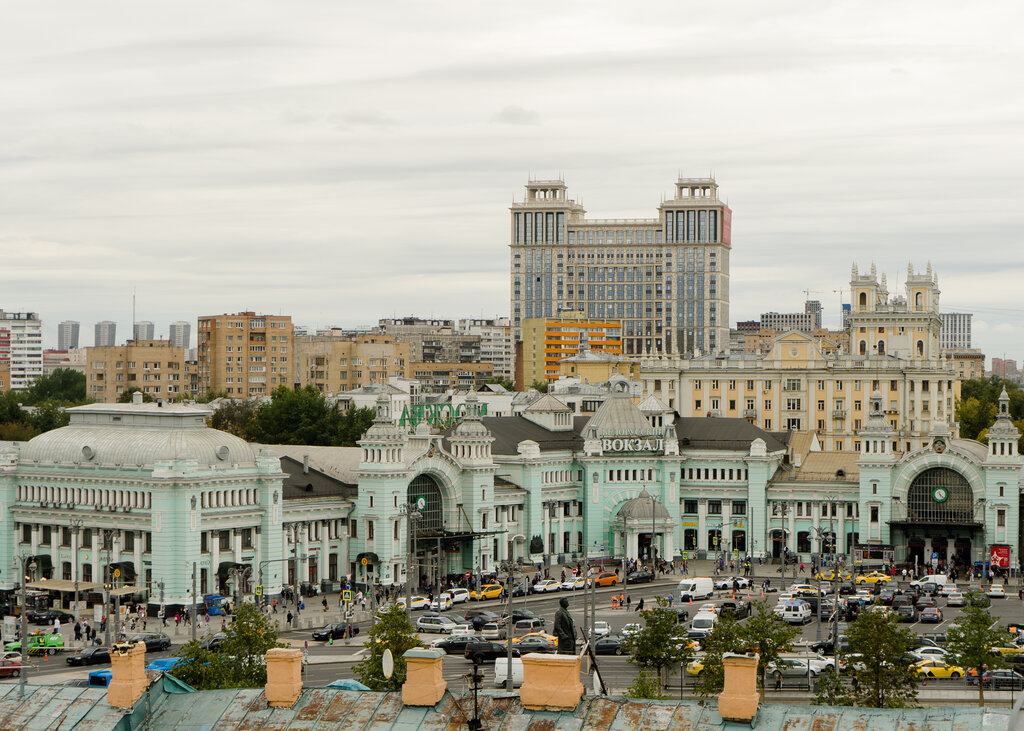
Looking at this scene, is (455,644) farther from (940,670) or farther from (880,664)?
(880,664)

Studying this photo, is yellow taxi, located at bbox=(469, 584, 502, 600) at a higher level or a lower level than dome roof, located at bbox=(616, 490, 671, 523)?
lower

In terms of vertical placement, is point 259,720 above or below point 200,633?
above

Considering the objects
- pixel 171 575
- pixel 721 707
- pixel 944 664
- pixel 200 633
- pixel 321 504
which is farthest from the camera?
pixel 321 504

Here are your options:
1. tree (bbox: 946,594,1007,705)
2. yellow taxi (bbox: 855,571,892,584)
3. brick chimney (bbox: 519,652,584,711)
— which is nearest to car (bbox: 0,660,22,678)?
tree (bbox: 946,594,1007,705)

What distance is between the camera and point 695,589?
131250 millimetres

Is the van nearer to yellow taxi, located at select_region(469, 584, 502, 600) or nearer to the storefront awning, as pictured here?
yellow taxi, located at select_region(469, 584, 502, 600)

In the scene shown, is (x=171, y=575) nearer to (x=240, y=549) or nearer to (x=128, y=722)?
(x=240, y=549)

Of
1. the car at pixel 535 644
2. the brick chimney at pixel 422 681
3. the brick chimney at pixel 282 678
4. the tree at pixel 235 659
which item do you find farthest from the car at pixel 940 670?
the brick chimney at pixel 282 678

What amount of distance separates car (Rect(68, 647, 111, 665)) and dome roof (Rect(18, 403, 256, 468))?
28.9 m

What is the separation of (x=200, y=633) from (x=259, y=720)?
74056mm

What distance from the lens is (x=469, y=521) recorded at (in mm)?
149750

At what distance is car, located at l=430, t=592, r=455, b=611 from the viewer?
125387 mm

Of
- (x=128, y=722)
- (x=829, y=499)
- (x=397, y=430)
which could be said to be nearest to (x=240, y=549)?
(x=397, y=430)

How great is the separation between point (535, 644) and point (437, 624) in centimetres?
1746
